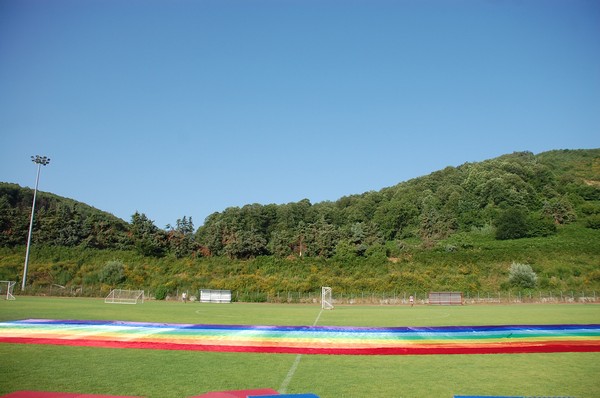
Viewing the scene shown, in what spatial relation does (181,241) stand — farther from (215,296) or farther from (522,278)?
(522,278)

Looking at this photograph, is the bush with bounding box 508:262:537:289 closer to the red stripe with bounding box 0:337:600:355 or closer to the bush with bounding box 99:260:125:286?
the red stripe with bounding box 0:337:600:355

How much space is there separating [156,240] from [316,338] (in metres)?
72.5

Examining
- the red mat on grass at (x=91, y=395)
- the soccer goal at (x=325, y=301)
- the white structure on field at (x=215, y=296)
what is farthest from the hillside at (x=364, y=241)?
the red mat on grass at (x=91, y=395)

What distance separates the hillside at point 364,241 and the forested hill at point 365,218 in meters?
0.27

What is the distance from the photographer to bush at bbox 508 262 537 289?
169ft

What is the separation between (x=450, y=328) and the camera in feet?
57.4

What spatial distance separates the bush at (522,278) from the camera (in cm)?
5156

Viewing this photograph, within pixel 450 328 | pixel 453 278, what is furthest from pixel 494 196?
pixel 450 328

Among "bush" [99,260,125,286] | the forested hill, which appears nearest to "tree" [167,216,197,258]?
the forested hill

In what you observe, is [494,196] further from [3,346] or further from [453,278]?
[3,346]

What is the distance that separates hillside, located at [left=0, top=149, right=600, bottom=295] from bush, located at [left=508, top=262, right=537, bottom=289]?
1144 millimetres

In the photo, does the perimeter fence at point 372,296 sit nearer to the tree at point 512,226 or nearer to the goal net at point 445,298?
the goal net at point 445,298

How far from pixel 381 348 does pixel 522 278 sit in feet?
153

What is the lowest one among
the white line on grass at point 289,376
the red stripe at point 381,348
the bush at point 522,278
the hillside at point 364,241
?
the white line on grass at point 289,376
